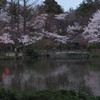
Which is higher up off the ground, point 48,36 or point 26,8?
point 26,8

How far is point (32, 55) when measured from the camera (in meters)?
29.3

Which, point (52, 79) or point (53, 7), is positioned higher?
point (53, 7)

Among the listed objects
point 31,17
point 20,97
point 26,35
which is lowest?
point 20,97

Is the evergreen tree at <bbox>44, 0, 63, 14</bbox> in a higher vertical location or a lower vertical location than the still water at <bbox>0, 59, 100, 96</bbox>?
higher

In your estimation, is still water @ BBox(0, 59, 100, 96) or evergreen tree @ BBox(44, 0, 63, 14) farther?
evergreen tree @ BBox(44, 0, 63, 14)

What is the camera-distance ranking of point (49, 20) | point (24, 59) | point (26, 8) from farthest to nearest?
point (49, 20) < point (26, 8) < point (24, 59)

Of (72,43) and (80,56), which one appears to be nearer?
(80,56)

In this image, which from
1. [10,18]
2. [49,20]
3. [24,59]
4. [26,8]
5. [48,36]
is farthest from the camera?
[49,20]

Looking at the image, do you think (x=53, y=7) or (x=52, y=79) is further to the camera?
(x=53, y=7)

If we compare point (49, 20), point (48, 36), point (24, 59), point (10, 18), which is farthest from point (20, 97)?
point (49, 20)

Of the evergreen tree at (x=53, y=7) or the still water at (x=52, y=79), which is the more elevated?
the evergreen tree at (x=53, y=7)

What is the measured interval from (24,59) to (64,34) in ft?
42.3

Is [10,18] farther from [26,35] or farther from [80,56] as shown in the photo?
[80,56]

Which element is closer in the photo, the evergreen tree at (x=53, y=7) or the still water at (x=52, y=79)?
the still water at (x=52, y=79)
